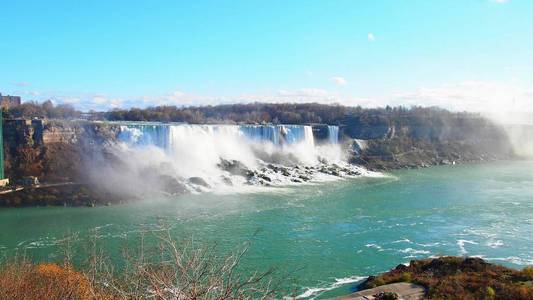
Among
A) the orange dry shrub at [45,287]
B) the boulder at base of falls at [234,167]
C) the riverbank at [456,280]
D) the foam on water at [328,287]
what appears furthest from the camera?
the boulder at base of falls at [234,167]

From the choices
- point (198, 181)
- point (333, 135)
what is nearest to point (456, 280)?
point (198, 181)

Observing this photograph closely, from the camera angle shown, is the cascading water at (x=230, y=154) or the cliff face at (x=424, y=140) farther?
the cliff face at (x=424, y=140)

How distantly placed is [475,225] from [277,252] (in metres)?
6.15

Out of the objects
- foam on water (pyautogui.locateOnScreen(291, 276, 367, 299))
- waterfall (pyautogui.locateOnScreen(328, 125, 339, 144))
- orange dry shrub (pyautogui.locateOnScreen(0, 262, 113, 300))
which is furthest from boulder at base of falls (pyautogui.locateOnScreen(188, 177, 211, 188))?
waterfall (pyautogui.locateOnScreen(328, 125, 339, 144))

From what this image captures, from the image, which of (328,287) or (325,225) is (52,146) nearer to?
(325,225)

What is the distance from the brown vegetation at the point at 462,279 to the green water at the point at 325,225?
767 millimetres

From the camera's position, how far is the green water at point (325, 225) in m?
10.3

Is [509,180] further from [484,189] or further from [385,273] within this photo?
[385,273]

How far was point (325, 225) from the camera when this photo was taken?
43.8 feet

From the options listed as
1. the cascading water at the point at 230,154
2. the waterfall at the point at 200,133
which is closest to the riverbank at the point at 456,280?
the cascading water at the point at 230,154

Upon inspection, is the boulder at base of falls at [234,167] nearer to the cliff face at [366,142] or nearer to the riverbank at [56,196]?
the cliff face at [366,142]

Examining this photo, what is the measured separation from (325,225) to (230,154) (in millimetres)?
12494

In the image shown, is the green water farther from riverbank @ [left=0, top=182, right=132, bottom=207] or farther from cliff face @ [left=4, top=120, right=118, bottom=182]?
cliff face @ [left=4, top=120, right=118, bottom=182]

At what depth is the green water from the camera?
1027 centimetres
